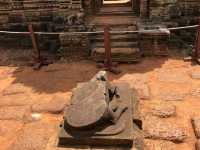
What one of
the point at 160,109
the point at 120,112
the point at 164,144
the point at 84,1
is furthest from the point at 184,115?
the point at 84,1

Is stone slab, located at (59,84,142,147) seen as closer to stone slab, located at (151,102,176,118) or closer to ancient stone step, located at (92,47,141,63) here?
stone slab, located at (151,102,176,118)

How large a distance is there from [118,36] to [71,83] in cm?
218

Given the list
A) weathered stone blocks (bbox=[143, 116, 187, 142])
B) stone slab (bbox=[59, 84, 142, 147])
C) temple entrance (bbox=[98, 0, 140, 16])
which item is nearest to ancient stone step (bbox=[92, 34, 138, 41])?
temple entrance (bbox=[98, 0, 140, 16])

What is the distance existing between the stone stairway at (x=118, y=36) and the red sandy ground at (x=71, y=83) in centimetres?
29

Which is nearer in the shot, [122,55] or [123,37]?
[122,55]

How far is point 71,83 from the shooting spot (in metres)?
6.35

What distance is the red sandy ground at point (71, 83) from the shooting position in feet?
16.0

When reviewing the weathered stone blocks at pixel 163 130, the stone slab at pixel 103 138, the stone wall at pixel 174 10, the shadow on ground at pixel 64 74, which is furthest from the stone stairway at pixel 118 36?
the stone slab at pixel 103 138

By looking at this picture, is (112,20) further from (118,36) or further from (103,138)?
(103,138)

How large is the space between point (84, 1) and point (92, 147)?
18.2 ft

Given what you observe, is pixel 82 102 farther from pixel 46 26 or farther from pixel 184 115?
pixel 46 26

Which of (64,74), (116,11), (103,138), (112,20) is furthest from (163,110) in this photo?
(116,11)

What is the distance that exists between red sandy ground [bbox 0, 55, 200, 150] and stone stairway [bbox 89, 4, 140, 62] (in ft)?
0.96

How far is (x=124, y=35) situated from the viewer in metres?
7.71
